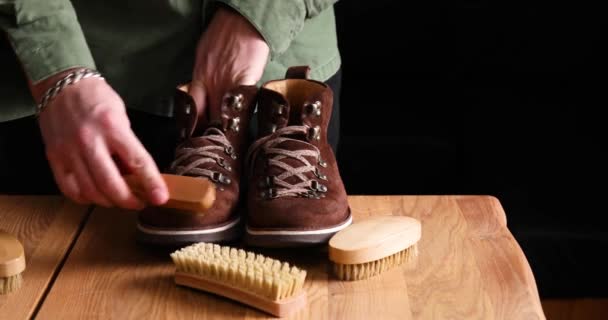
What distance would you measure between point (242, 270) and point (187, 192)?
0.10 meters

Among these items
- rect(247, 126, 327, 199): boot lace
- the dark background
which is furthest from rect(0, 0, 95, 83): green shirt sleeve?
the dark background

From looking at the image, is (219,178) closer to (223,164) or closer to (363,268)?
(223,164)

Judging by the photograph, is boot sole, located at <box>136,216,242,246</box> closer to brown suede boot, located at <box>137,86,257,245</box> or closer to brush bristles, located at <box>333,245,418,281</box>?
brown suede boot, located at <box>137,86,257,245</box>

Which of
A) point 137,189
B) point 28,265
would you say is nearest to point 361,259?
point 137,189

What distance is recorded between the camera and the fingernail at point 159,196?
2.63 feet

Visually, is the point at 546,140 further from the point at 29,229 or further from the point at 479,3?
the point at 29,229

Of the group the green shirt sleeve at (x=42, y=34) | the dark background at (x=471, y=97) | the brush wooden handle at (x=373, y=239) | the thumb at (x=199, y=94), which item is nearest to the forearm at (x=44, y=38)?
the green shirt sleeve at (x=42, y=34)

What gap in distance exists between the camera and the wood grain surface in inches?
31.4

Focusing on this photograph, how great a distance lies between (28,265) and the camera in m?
0.87

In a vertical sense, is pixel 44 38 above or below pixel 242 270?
above

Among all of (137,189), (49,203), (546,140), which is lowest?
(546,140)

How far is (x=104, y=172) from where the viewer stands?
2.63 feet

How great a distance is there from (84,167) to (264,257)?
191 mm

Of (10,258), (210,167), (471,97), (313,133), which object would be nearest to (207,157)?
(210,167)
